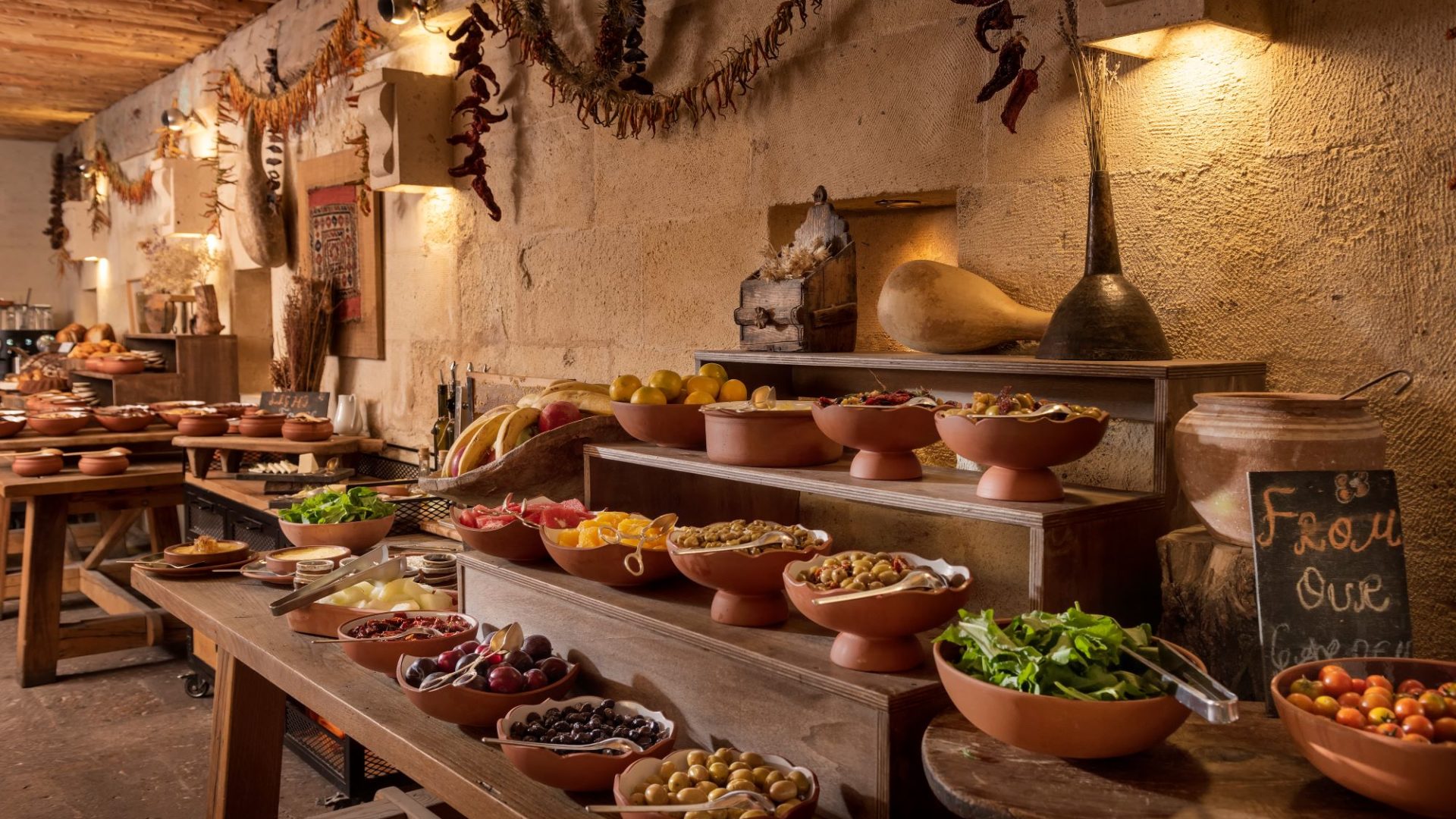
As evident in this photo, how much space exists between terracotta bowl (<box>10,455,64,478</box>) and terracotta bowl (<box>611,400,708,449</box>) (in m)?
3.87

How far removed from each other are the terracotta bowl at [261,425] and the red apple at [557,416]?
121 inches

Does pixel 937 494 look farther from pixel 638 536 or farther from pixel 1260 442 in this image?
pixel 638 536

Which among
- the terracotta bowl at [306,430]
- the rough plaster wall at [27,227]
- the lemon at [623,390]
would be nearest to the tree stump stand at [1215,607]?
the lemon at [623,390]

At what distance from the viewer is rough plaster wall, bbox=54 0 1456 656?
1.83 meters

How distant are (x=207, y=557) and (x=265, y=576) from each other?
29 centimetres

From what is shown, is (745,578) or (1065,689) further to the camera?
(745,578)

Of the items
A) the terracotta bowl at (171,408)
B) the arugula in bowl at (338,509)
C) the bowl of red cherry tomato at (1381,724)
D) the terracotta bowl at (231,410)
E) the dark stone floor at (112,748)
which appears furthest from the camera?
the terracotta bowl at (171,408)

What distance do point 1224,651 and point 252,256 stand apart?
5.90m

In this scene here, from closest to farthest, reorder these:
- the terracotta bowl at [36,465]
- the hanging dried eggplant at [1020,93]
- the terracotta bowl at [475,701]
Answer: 1. the terracotta bowl at [475,701]
2. the hanging dried eggplant at [1020,93]
3. the terracotta bowl at [36,465]

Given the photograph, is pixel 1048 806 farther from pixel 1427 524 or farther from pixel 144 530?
pixel 144 530

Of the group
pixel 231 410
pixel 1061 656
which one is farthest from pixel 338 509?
pixel 1061 656

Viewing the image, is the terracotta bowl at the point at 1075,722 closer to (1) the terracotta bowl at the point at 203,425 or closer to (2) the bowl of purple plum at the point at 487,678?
(2) the bowl of purple plum at the point at 487,678

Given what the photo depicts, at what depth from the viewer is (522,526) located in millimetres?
2467

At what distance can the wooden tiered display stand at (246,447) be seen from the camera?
17.2ft
